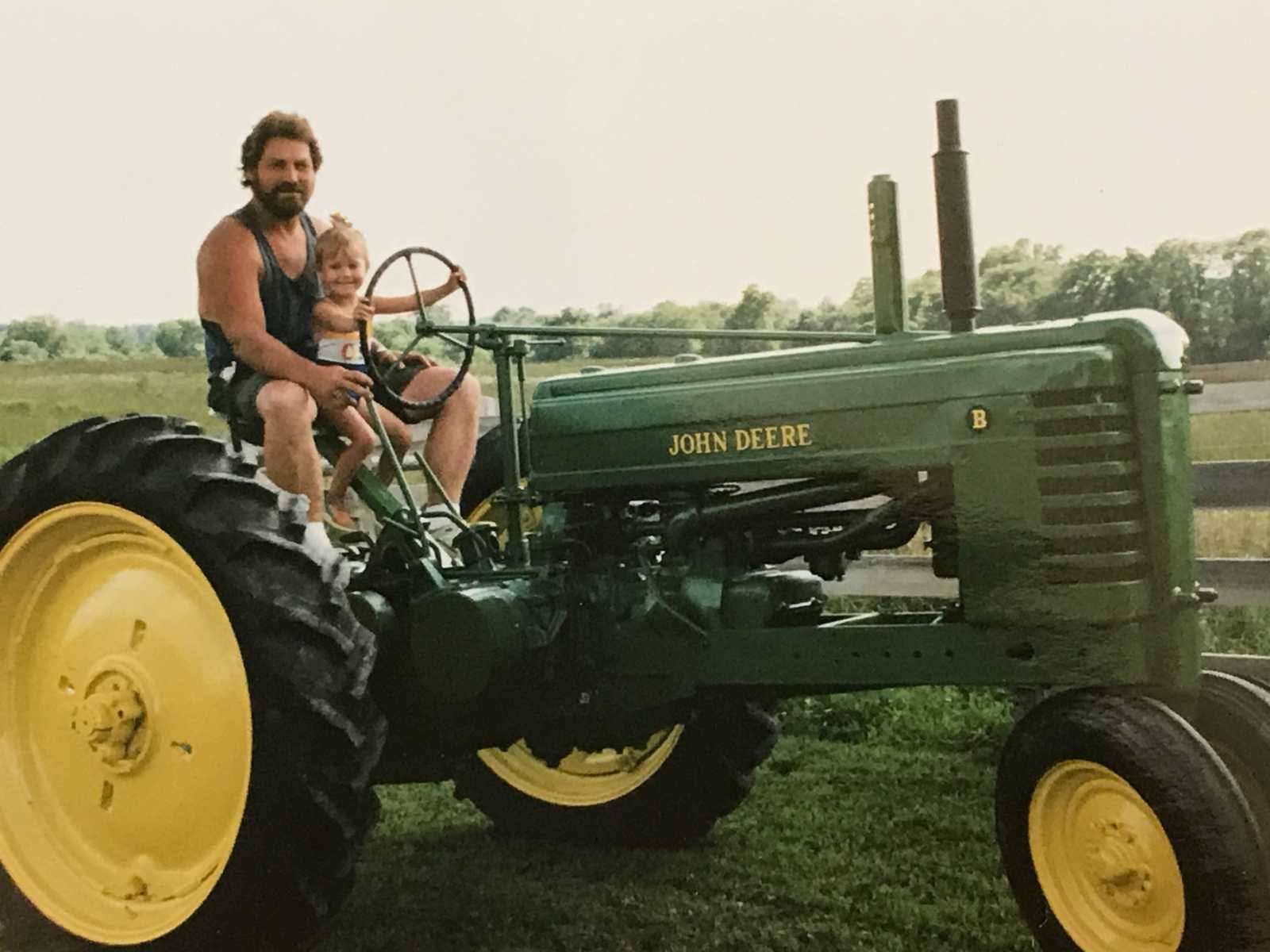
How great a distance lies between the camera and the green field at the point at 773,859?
9.92 ft

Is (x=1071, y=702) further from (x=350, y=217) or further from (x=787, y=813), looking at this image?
(x=350, y=217)

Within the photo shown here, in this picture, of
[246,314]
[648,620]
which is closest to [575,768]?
[648,620]

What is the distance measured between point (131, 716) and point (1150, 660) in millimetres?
1899

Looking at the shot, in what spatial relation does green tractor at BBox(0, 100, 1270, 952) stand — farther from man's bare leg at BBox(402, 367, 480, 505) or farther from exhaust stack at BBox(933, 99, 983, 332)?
man's bare leg at BBox(402, 367, 480, 505)

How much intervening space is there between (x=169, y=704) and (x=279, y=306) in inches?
38.4

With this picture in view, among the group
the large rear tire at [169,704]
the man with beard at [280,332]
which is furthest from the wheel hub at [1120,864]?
the man with beard at [280,332]

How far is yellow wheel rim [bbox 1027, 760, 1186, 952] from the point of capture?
2398 millimetres

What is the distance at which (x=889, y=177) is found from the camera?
2.85 metres

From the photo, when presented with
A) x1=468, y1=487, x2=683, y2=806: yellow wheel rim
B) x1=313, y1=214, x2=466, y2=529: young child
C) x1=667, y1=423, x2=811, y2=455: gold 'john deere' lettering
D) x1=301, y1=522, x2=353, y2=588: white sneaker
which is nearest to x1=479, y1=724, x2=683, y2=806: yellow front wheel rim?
x1=468, y1=487, x2=683, y2=806: yellow wheel rim

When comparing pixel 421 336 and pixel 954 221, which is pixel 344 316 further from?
pixel 954 221

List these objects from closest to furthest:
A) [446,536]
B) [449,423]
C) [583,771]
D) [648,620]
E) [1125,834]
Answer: [1125,834] → [648,620] → [449,423] → [446,536] → [583,771]

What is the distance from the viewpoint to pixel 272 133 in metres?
3.39

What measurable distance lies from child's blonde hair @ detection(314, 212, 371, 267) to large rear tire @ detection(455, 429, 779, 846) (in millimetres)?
784

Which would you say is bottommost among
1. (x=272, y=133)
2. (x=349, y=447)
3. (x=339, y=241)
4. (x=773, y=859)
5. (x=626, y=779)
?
(x=773, y=859)
